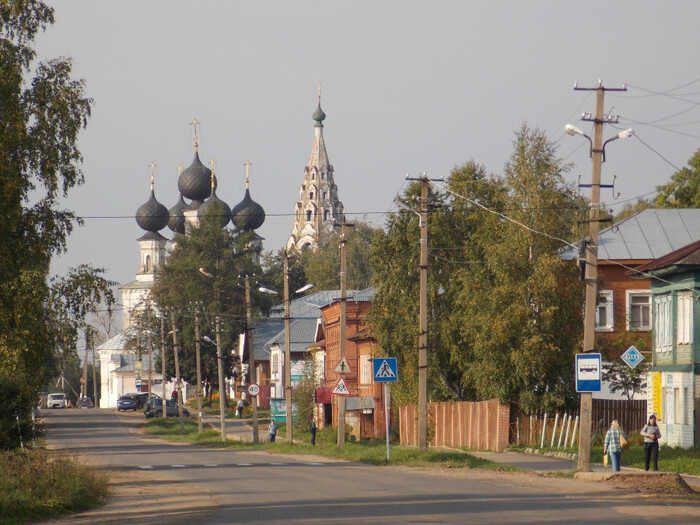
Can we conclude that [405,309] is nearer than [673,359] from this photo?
No

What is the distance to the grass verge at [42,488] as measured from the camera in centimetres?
1589

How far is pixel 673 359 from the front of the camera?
33.8 meters

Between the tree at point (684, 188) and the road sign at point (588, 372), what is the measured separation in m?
34.4

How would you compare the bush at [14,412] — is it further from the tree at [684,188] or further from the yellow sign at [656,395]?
the tree at [684,188]

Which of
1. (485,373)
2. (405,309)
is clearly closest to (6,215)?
(485,373)

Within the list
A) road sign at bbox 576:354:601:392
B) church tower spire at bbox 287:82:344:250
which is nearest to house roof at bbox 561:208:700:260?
road sign at bbox 576:354:601:392

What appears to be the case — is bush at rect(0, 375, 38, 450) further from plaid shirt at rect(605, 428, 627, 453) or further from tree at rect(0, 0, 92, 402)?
plaid shirt at rect(605, 428, 627, 453)

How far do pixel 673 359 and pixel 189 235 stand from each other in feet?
224

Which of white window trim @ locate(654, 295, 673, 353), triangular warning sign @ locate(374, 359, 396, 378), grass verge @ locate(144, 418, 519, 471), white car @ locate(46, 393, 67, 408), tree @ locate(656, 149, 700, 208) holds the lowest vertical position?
white car @ locate(46, 393, 67, 408)

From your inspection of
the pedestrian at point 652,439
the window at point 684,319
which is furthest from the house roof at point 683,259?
the pedestrian at point 652,439

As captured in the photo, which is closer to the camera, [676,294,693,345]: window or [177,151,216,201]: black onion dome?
[676,294,693,345]: window

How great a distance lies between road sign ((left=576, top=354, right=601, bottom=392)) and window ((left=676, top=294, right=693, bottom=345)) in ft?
32.7

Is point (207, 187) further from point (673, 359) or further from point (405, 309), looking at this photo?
point (673, 359)

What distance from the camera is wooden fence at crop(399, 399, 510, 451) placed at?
37.5 m
